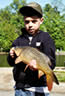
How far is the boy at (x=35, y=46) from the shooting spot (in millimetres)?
2107

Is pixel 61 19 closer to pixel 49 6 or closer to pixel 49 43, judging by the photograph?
pixel 49 6

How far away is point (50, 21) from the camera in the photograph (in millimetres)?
43969

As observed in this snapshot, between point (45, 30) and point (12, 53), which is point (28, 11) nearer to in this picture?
point (12, 53)

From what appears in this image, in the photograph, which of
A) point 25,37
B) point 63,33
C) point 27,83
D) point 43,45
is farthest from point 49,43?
point 63,33

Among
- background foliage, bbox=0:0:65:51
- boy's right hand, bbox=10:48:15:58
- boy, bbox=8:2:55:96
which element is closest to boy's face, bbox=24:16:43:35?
boy, bbox=8:2:55:96

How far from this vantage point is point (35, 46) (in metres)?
2.18

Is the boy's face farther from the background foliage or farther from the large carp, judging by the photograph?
the background foliage

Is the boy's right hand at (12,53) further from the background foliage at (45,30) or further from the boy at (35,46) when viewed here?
the background foliage at (45,30)

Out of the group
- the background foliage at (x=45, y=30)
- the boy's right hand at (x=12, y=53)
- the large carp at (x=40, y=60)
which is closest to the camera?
A: the large carp at (x=40, y=60)

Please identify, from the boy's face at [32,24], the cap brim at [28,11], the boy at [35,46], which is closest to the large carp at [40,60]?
the boy at [35,46]

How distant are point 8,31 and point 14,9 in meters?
16.2

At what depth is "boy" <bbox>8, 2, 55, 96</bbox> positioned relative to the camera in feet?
6.91

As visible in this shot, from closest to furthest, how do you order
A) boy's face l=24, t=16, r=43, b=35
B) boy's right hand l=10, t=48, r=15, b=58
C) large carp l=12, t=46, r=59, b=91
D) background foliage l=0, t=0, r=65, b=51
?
1. large carp l=12, t=46, r=59, b=91
2. boy's right hand l=10, t=48, r=15, b=58
3. boy's face l=24, t=16, r=43, b=35
4. background foliage l=0, t=0, r=65, b=51

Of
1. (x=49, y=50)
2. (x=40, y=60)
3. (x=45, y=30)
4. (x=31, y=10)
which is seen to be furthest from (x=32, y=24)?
(x=45, y=30)
